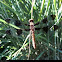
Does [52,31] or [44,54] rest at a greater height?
[52,31]

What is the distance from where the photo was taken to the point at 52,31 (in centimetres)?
77

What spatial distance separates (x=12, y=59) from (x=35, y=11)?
1.23ft

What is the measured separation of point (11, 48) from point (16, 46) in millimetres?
38

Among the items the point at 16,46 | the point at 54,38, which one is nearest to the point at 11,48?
the point at 16,46

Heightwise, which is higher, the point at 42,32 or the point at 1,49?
the point at 42,32

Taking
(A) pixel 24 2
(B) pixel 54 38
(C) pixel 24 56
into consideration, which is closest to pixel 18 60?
(C) pixel 24 56

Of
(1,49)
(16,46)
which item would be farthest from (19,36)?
(1,49)

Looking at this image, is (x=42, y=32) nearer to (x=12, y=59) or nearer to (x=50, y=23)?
(x=50, y=23)

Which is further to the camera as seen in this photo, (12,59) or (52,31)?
(52,31)

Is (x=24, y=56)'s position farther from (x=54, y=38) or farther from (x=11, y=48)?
(x=54, y=38)

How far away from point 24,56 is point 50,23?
0.99 ft

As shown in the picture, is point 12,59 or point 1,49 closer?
point 12,59

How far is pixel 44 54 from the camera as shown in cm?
76

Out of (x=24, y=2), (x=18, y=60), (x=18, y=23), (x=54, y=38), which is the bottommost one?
(x=18, y=60)
